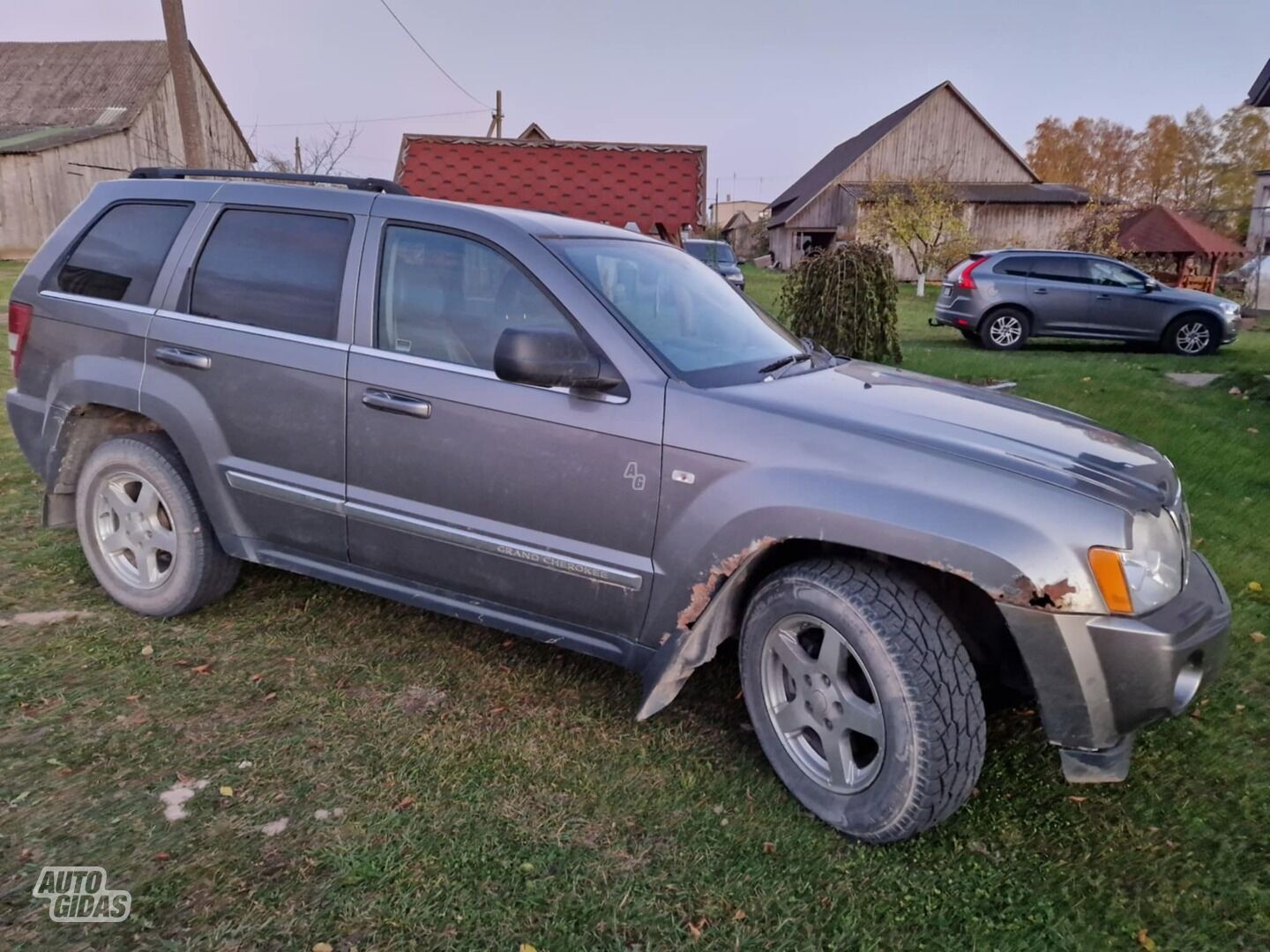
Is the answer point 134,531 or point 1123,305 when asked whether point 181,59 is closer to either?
point 134,531

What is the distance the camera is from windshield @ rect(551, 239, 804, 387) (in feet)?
9.96

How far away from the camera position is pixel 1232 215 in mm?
48969

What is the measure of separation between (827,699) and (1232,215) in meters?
Answer: 58.3

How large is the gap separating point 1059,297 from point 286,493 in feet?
45.0

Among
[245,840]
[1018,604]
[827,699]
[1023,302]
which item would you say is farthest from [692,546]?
[1023,302]

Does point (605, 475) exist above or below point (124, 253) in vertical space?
below

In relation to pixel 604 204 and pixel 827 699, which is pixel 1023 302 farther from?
pixel 827 699

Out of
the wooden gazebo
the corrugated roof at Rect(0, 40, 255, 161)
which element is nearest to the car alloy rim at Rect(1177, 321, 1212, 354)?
the wooden gazebo

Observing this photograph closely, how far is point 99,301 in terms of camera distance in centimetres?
377

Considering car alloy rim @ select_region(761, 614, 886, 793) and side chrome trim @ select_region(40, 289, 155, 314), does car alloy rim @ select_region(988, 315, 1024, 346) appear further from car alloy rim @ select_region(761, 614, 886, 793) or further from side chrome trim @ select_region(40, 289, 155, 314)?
side chrome trim @ select_region(40, 289, 155, 314)

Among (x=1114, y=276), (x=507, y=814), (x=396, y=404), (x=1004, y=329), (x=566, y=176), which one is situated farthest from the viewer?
(x=1004, y=329)

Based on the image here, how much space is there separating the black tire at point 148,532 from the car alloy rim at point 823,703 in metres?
2.43

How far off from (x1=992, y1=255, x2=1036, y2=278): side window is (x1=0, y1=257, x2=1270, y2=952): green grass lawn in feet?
37.6

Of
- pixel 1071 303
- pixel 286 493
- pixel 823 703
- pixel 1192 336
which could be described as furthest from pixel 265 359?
pixel 1192 336
